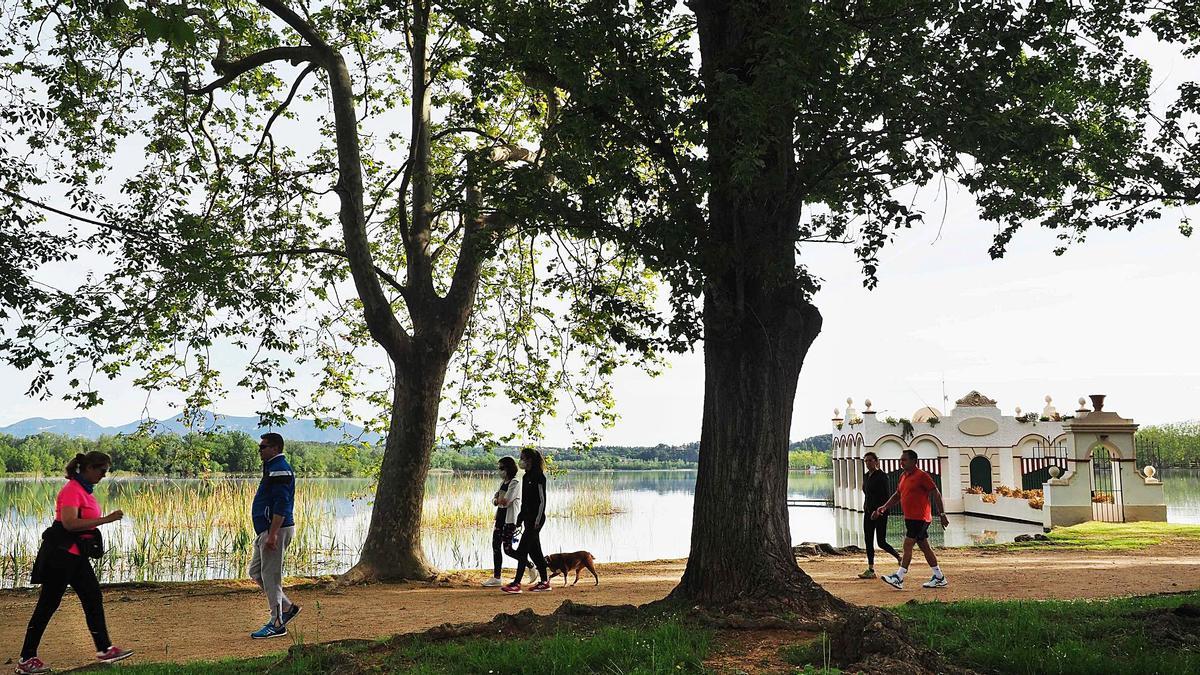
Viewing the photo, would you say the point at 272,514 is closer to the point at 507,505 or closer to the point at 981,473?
the point at 507,505

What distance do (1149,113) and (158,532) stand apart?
1772 centimetres

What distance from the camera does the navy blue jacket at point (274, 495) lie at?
28.1ft

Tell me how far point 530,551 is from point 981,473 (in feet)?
90.5

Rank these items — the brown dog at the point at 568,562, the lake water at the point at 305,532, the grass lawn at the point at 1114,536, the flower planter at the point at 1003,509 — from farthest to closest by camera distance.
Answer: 1. the flower planter at the point at 1003,509
2. the grass lawn at the point at 1114,536
3. the lake water at the point at 305,532
4. the brown dog at the point at 568,562

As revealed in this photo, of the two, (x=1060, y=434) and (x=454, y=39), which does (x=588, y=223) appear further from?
(x=1060, y=434)

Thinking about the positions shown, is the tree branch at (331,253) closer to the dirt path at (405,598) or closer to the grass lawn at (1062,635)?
the dirt path at (405,598)

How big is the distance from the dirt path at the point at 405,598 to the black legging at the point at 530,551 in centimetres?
39

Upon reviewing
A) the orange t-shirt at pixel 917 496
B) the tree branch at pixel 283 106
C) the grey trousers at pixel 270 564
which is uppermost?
the tree branch at pixel 283 106

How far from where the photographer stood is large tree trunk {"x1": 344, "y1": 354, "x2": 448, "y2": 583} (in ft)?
46.7

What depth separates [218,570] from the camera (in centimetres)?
1678

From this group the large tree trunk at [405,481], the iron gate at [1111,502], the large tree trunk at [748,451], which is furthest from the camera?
the iron gate at [1111,502]

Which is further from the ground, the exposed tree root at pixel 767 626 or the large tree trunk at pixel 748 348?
the large tree trunk at pixel 748 348

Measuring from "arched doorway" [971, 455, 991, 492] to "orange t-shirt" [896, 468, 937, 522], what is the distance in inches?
1003

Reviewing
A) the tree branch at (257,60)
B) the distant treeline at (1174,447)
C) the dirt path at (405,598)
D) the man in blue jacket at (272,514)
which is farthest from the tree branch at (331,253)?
the distant treeline at (1174,447)
